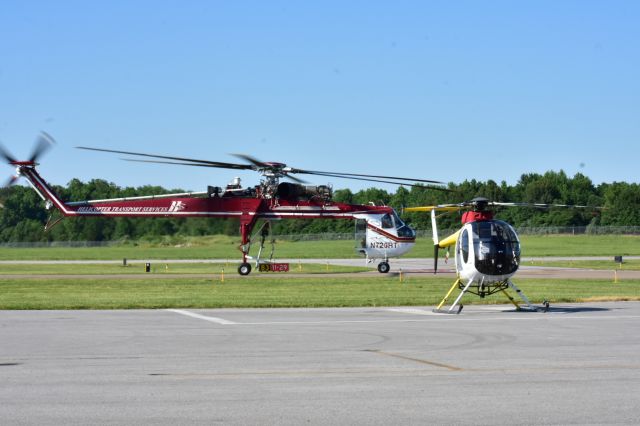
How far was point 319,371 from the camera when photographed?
1320 cm

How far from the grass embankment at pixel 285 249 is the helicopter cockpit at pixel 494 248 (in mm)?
60282

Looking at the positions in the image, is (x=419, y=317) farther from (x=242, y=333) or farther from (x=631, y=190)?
(x=631, y=190)

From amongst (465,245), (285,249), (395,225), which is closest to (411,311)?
(465,245)

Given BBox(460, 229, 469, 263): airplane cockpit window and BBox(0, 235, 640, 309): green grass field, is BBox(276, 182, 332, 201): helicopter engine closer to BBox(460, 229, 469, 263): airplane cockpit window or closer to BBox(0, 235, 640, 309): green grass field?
BBox(0, 235, 640, 309): green grass field

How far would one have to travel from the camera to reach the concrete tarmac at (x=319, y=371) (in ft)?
32.9

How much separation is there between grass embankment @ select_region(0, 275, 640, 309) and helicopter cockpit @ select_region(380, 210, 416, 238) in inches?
224

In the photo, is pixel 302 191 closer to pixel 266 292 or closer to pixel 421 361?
pixel 266 292

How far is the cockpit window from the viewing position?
173 ft

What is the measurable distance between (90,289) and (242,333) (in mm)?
20586

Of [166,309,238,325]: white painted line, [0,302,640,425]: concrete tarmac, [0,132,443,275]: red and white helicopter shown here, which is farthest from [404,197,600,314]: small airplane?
[0,132,443,275]: red and white helicopter

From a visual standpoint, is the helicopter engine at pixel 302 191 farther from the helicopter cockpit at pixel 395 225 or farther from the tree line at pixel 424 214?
the tree line at pixel 424 214

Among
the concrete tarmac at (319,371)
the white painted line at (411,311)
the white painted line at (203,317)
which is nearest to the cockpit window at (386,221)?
the white painted line at (411,311)

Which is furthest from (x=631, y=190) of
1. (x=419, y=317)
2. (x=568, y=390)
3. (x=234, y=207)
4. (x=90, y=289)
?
(x=568, y=390)

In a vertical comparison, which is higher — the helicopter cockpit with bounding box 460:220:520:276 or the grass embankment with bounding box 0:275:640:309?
the helicopter cockpit with bounding box 460:220:520:276
